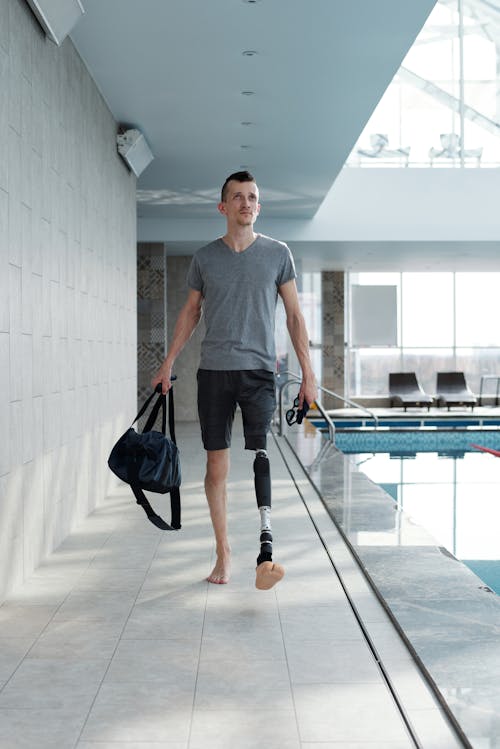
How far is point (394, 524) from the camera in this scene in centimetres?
450

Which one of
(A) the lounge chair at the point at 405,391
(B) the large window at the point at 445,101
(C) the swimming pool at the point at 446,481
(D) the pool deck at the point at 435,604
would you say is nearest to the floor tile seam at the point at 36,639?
(D) the pool deck at the point at 435,604

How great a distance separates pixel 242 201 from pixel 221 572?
1.39 meters

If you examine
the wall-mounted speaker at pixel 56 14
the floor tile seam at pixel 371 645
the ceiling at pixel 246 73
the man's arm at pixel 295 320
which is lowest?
the floor tile seam at pixel 371 645

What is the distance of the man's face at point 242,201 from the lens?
315 centimetres

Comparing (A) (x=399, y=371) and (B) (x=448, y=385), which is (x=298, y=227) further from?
(A) (x=399, y=371)

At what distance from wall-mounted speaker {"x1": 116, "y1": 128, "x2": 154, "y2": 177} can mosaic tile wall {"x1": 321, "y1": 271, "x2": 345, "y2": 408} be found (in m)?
9.39

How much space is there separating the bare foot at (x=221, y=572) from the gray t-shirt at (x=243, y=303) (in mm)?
758

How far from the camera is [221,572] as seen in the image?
3.36 metres

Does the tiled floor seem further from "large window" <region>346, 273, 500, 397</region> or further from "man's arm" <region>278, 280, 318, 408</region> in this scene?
"large window" <region>346, 273, 500, 397</region>

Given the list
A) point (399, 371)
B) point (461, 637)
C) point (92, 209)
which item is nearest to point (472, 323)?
point (399, 371)

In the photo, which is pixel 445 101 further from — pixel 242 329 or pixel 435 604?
pixel 435 604

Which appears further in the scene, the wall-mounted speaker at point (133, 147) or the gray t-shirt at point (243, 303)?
the wall-mounted speaker at point (133, 147)

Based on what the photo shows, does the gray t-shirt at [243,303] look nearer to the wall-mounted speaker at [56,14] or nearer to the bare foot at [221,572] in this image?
the bare foot at [221,572]

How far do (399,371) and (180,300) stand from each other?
617 centimetres
